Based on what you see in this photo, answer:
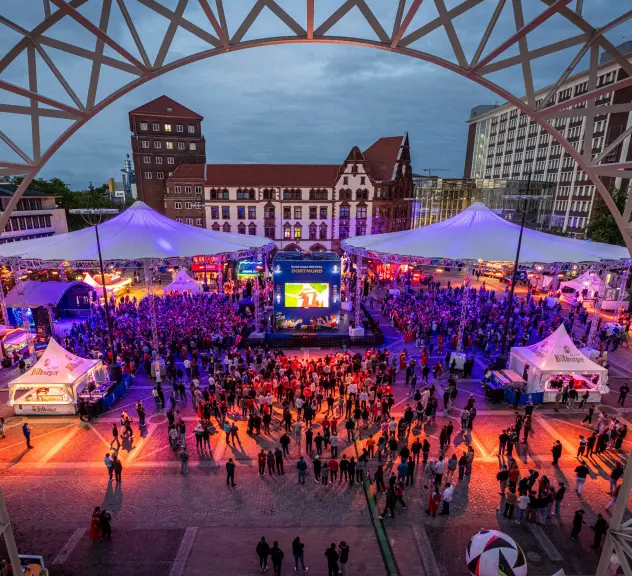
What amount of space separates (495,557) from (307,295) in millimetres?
19166

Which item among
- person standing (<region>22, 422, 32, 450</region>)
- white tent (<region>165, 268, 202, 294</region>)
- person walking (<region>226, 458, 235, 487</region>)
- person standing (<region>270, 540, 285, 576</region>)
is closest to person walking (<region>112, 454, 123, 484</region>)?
person walking (<region>226, 458, 235, 487</region>)

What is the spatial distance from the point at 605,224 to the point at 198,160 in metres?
48.6

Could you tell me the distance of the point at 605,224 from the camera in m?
33.7

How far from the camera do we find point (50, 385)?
15500 millimetres

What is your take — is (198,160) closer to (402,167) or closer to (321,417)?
(402,167)

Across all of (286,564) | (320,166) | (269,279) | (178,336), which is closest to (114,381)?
(178,336)

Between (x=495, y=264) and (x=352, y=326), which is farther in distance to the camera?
(x=352, y=326)

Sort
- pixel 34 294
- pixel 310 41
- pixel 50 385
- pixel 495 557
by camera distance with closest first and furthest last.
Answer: pixel 310 41 → pixel 495 557 → pixel 50 385 → pixel 34 294

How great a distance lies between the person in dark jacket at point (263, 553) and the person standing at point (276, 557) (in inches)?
6.3

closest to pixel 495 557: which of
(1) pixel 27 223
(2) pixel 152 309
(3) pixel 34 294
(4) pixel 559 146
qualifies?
(2) pixel 152 309

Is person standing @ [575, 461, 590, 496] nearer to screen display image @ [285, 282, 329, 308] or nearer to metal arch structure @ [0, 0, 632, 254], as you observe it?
metal arch structure @ [0, 0, 632, 254]

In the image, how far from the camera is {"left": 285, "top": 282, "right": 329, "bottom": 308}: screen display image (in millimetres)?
25703

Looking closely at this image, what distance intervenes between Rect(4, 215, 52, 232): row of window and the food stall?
967 inches

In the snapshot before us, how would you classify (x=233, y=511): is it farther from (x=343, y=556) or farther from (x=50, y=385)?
(x=50, y=385)
